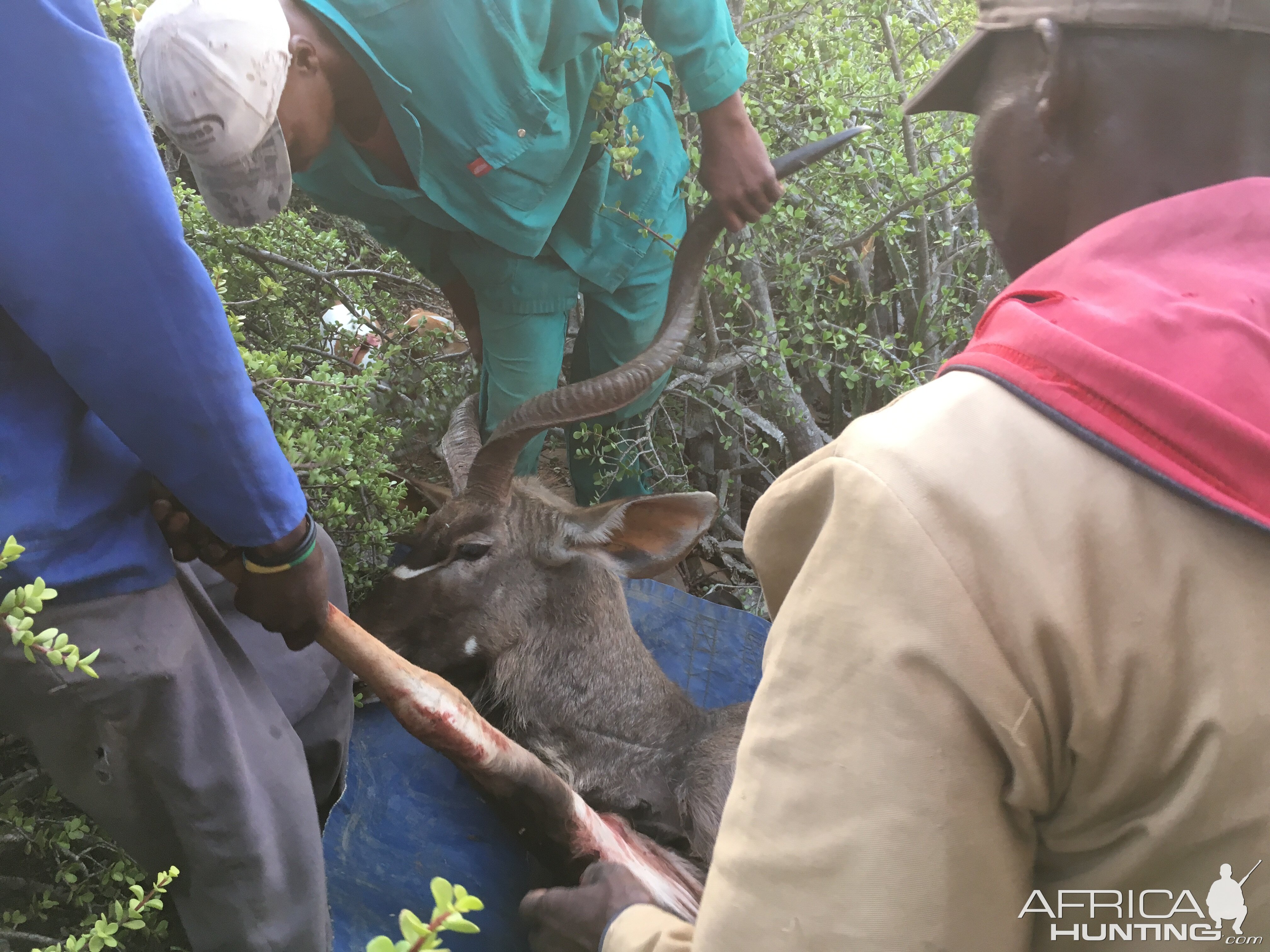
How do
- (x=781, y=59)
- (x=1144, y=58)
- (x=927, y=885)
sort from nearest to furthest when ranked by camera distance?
(x=927, y=885), (x=1144, y=58), (x=781, y=59)

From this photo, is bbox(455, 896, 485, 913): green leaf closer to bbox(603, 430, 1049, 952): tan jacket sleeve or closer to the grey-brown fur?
bbox(603, 430, 1049, 952): tan jacket sleeve

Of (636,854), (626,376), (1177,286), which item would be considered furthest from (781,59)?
(636,854)

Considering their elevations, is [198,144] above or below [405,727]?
above

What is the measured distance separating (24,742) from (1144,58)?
8.31ft

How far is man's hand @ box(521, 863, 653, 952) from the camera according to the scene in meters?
1.38

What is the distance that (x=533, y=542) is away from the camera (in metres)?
2.61

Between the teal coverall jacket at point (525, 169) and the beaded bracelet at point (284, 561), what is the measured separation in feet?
4.00

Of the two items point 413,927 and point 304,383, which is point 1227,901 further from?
point 304,383

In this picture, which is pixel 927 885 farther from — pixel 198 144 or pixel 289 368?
pixel 289 368

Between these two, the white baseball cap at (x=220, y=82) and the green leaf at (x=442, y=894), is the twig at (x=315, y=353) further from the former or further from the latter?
the green leaf at (x=442, y=894)

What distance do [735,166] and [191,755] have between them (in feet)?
7.03

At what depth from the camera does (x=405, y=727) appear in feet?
6.15

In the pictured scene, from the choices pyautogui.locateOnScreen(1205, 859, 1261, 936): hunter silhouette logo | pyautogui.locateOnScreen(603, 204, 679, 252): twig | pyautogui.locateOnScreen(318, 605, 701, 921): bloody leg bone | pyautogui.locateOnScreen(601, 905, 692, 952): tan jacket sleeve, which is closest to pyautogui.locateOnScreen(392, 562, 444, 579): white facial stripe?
pyautogui.locateOnScreen(318, 605, 701, 921): bloody leg bone

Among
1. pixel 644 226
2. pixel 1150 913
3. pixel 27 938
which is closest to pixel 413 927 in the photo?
pixel 1150 913
